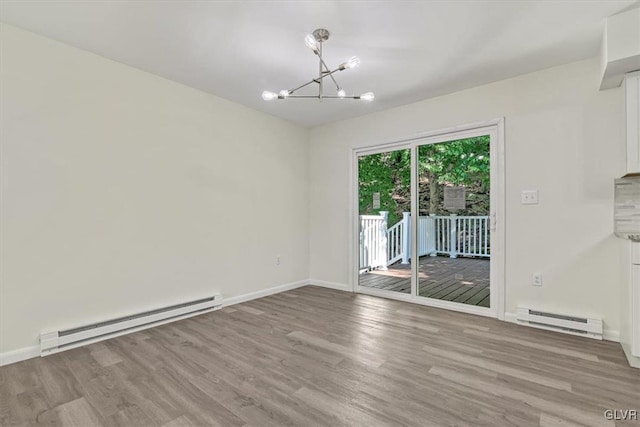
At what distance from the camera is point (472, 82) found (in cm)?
315

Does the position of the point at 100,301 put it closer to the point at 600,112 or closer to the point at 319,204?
the point at 319,204

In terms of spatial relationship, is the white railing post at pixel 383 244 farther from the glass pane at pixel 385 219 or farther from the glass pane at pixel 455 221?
the glass pane at pixel 455 221

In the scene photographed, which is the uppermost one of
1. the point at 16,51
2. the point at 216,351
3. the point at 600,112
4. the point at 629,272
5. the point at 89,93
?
the point at 16,51

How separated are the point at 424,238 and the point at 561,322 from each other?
1503mm

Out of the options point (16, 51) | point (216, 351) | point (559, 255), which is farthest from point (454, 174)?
point (16, 51)

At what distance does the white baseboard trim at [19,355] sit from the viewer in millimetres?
2178

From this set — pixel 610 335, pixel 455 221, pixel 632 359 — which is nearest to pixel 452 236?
pixel 455 221

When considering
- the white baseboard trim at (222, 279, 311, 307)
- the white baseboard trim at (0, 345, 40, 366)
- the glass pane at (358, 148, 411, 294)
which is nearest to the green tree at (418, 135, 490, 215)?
the glass pane at (358, 148, 411, 294)

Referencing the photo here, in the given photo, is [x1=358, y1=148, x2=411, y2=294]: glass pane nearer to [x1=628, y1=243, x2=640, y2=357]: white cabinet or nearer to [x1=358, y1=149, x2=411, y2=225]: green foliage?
[x1=358, y1=149, x2=411, y2=225]: green foliage

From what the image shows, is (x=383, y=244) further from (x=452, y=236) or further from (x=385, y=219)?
(x=452, y=236)

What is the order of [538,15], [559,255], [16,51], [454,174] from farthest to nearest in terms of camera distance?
[454,174], [559,255], [16,51], [538,15]

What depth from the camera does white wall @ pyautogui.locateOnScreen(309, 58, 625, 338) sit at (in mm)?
2592

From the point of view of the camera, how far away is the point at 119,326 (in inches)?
106

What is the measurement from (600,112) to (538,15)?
120cm
